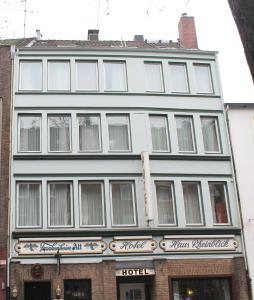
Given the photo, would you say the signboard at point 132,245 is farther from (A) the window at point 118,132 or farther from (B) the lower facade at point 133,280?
(A) the window at point 118,132

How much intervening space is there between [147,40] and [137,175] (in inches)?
403

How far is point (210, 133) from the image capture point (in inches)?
1057

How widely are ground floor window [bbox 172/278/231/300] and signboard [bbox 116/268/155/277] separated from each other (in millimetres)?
1189

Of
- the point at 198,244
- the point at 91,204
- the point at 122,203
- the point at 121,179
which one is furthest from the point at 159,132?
the point at 198,244

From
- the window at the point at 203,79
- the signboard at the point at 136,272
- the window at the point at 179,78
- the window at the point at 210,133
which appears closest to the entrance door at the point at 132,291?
the signboard at the point at 136,272

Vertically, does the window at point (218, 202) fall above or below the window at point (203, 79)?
below

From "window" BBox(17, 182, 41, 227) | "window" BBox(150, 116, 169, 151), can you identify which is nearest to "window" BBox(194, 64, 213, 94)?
"window" BBox(150, 116, 169, 151)

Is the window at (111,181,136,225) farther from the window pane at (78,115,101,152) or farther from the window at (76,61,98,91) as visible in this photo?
the window at (76,61,98,91)

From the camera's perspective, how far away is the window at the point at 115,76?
87.6 feet

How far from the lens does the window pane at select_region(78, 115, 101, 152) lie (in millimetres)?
25422

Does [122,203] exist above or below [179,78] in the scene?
below

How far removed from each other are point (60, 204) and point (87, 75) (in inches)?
271

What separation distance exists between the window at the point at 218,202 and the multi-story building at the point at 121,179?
0.05 m

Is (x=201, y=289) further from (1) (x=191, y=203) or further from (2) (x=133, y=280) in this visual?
(1) (x=191, y=203)
